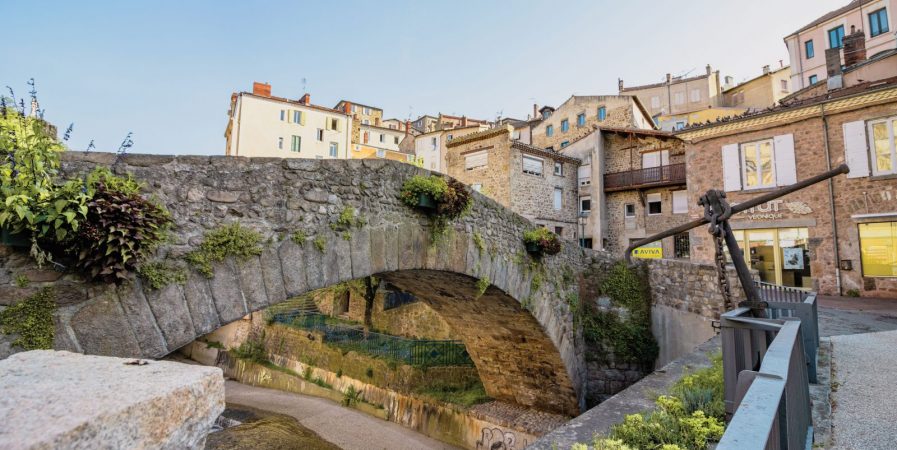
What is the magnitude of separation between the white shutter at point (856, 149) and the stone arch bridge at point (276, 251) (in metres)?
10.6

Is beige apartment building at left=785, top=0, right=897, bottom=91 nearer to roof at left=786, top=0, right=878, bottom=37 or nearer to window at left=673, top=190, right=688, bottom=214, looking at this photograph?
roof at left=786, top=0, right=878, bottom=37

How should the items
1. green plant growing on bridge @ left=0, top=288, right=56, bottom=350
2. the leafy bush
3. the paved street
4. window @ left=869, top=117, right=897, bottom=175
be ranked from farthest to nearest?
1. window @ left=869, top=117, right=897, bottom=175
2. the paved street
3. the leafy bush
4. green plant growing on bridge @ left=0, top=288, right=56, bottom=350

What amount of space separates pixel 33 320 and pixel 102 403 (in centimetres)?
254

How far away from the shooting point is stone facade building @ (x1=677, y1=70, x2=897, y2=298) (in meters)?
11.3

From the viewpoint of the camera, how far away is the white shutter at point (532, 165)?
2238 centimetres

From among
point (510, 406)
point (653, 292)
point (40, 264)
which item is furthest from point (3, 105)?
point (653, 292)

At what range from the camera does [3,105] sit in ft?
9.12

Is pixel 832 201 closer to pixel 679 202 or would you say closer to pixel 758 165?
pixel 758 165

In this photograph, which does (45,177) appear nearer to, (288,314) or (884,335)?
(884,335)

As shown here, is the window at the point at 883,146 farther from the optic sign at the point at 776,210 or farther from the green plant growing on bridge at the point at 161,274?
the green plant growing on bridge at the point at 161,274

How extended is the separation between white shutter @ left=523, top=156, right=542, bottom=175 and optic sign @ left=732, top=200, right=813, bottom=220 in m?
10.6

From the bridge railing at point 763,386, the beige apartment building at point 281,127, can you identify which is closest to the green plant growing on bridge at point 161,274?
the bridge railing at point 763,386

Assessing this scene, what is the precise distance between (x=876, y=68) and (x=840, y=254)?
21.8 feet

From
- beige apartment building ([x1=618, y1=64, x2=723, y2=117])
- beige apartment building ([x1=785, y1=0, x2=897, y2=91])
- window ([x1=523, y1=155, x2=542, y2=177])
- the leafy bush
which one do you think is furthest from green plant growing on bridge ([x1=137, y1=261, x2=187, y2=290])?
beige apartment building ([x1=618, y1=64, x2=723, y2=117])
